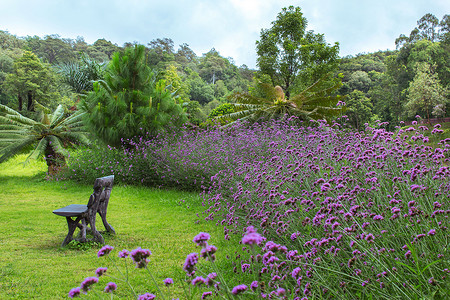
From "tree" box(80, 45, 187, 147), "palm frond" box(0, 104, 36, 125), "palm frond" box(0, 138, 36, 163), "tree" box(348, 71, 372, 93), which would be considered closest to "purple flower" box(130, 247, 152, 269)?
"tree" box(80, 45, 187, 147)

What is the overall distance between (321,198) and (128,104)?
10300 millimetres

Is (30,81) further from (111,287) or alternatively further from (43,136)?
(111,287)

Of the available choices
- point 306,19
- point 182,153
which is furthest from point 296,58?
point 182,153

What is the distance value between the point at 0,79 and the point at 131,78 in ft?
100

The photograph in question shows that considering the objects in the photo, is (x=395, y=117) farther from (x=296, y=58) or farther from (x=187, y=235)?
(x=187, y=235)

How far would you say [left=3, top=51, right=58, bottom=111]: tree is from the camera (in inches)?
1088

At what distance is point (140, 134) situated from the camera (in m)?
12.0

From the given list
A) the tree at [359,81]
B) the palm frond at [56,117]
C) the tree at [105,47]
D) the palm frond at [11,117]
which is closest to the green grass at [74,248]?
the palm frond at [56,117]

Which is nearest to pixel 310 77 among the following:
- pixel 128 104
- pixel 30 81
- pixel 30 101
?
pixel 128 104

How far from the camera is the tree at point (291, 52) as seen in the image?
78.7ft

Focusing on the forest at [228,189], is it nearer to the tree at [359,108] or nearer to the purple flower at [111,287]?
the purple flower at [111,287]

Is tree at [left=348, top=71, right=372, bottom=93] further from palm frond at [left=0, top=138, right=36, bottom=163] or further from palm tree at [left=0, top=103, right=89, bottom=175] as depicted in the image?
palm frond at [left=0, top=138, right=36, bottom=163]

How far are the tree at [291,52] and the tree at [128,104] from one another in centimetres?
1410

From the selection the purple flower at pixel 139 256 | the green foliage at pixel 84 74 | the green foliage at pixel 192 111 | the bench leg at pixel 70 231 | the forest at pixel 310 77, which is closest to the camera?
the purple flower at pixel 139 256
